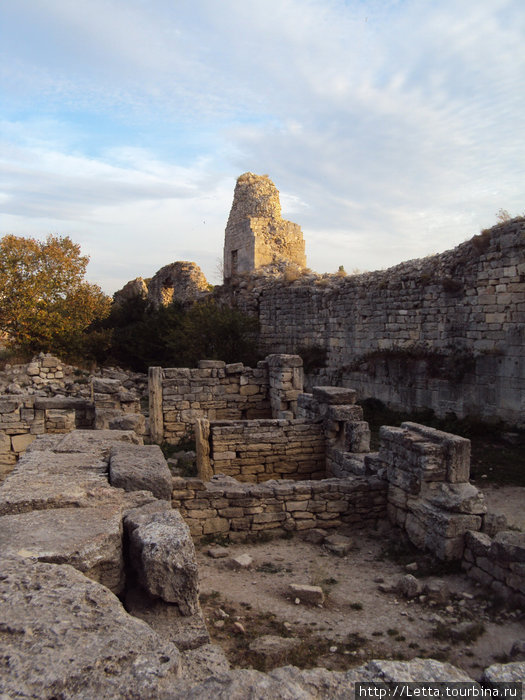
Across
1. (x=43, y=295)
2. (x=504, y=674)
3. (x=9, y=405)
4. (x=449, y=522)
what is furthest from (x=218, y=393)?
(x=43, y=295)

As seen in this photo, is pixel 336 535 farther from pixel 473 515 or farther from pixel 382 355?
pixel 382 355

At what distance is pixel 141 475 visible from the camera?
158 inches

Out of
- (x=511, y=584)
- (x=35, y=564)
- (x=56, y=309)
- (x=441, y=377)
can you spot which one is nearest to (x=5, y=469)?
(x=35, y=564)

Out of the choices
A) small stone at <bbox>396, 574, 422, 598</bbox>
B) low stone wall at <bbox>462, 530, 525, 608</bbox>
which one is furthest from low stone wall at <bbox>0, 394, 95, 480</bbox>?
low stone wall at <bbox>462, 530, 525, 608</bbox>

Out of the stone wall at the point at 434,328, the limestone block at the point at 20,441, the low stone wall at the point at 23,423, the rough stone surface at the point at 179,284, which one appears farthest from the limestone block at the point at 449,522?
the rough stone surface at the point at 179,284

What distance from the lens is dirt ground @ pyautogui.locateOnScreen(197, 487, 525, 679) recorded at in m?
3.66

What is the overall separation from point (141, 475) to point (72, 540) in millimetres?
1193

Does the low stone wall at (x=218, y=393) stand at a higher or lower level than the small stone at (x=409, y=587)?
higher

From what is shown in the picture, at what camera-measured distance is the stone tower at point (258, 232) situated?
22.9m

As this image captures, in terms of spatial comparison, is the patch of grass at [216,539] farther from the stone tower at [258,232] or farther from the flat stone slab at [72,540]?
the stone tower at [258,232]

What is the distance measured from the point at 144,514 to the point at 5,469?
6.29 meters

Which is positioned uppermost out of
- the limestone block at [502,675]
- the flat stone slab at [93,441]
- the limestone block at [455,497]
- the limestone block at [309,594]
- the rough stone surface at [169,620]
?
the flat stone slab at [93,441]

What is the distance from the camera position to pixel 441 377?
12.5 meters

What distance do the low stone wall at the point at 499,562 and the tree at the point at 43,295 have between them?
18136 mm
